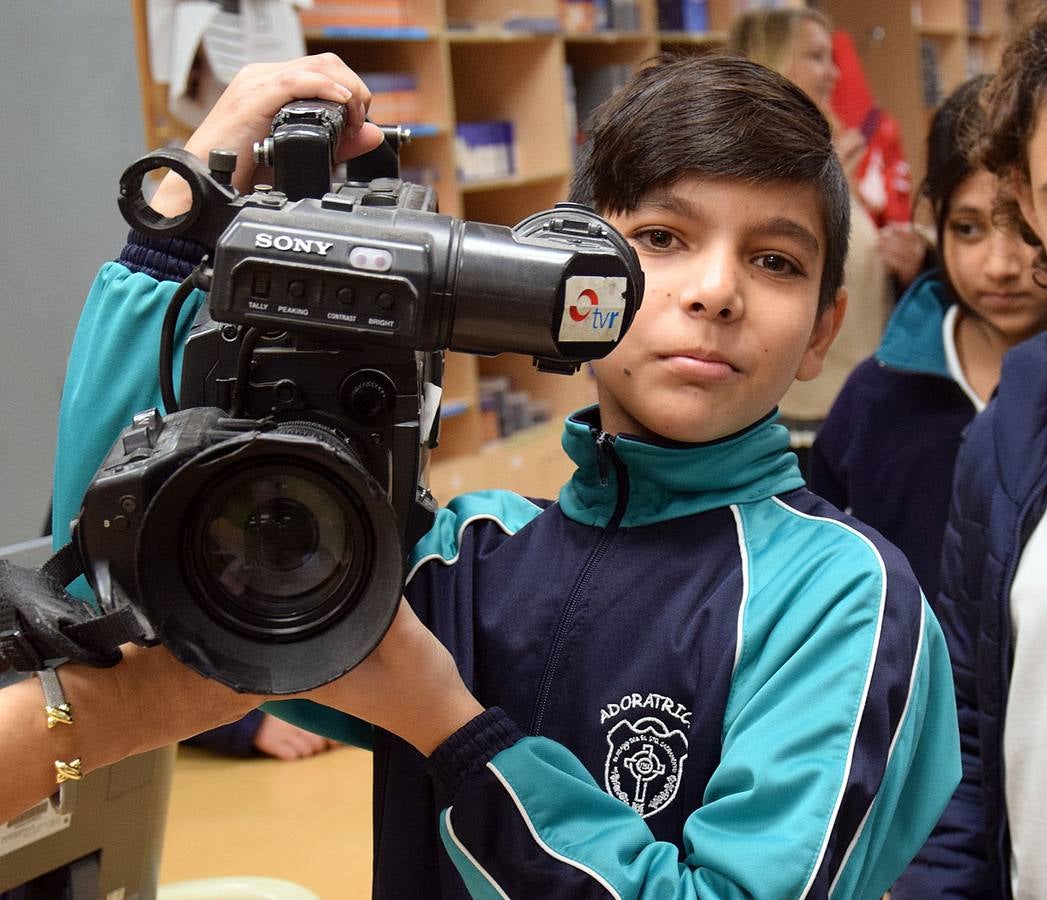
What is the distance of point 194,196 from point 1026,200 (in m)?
0.86

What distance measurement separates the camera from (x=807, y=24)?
3531 mm

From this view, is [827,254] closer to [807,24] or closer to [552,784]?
[552,784]

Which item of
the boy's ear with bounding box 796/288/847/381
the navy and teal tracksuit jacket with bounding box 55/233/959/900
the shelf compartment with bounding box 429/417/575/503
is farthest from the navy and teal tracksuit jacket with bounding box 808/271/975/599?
the shelf compartment with bounding box 429/417/575/503

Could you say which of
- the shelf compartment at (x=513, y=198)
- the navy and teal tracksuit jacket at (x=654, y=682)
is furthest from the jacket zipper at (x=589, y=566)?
the shelf compartment at (x=513, y=198)

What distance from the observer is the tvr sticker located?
65 cm

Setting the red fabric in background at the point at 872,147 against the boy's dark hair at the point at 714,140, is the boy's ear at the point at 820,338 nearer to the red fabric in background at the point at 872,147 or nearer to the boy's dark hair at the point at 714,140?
the boy's dark hair at the point at 714,140

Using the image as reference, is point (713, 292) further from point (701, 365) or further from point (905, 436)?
point (905, 436)

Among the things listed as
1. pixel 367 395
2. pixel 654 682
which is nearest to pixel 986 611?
pixel 654 682

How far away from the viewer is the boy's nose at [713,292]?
2.78 feet

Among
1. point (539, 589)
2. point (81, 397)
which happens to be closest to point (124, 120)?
point (81, 397)

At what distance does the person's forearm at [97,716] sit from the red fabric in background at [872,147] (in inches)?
126

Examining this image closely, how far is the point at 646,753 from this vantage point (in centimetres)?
84

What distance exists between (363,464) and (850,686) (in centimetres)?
34

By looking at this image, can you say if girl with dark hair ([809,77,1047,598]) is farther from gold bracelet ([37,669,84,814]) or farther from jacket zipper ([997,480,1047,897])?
gold bracelet ([37,669,84,814])
